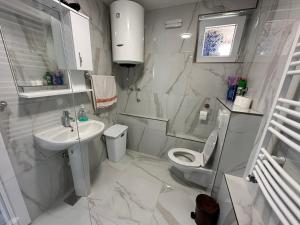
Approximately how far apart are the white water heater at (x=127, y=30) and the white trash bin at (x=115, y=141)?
1071mm

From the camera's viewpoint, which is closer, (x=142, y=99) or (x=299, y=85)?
(x=299, y=85)

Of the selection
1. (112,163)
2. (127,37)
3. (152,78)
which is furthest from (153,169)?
(127,37)

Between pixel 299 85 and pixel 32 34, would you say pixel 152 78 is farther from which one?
pixel 299 85

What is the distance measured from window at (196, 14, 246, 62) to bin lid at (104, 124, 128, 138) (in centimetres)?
158

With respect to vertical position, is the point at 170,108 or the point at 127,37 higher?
the point at 127,37

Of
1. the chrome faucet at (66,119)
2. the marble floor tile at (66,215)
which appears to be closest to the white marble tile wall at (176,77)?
the chrome faucet at (66,119)

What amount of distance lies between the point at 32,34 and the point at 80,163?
1.26 meters

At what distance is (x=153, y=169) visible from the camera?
2.01m

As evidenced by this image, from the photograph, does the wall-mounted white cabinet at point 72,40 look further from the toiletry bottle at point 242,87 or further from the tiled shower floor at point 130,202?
the toiletry bottle at point 242,87

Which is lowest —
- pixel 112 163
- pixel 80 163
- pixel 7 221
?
pixel 112 163

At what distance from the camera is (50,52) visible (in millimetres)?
1211

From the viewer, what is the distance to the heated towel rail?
570 millimetres

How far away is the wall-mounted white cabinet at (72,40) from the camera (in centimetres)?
121

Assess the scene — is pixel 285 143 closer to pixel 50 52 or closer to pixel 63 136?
pixel 63 136
